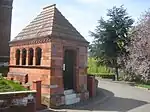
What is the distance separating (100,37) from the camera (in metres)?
28.1

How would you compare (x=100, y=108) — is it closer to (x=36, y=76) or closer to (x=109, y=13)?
(x=36, y=76)

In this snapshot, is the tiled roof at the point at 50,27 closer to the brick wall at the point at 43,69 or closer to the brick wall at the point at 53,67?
the brick wall at the point at 53,67

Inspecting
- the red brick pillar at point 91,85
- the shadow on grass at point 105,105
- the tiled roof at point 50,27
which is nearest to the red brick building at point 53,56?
the tiled roof at point 50,27

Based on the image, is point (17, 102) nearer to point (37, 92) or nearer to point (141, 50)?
point (37, 92)

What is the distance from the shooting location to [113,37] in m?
27.6

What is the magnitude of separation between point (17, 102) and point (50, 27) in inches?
A: 201

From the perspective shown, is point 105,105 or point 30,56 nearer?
point 105,105

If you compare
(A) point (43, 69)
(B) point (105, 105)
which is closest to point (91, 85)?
(B) point (105, 105)

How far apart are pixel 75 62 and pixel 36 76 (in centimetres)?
240

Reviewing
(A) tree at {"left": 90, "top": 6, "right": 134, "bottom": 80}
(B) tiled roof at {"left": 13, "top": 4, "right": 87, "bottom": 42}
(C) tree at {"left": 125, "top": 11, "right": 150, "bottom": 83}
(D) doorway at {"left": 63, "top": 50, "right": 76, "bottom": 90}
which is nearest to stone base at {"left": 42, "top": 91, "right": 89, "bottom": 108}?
(D) doorway at {"left": 63, "top": 50, "right": 76, "bottom": 90}

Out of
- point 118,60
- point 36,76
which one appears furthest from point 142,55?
point 36,76

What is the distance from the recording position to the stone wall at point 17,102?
884 cm

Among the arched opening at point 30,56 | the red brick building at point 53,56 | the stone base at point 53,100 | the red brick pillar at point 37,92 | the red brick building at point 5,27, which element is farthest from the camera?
the red brick building at point 5,27

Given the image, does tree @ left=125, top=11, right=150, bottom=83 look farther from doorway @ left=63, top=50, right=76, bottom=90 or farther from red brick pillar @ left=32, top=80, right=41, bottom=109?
red brick pillar @ left=32, top=80, right=41, bottom=109
